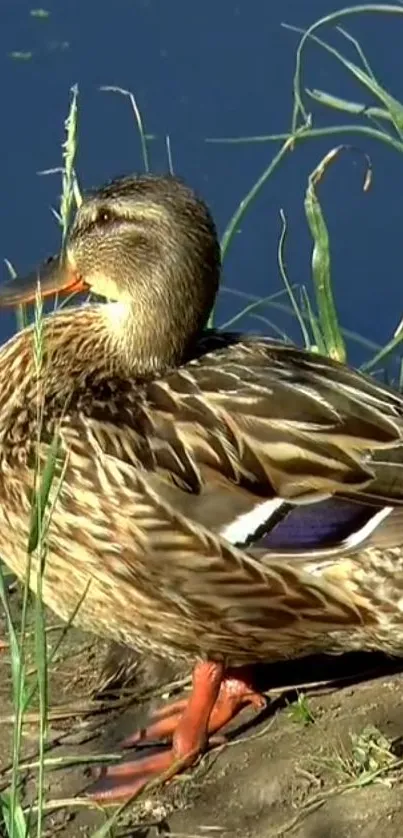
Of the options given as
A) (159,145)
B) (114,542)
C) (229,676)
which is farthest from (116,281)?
(159,145)

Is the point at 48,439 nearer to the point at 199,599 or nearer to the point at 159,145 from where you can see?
the point at 199,599

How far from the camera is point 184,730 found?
376cm

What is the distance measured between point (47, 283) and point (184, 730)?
105cm

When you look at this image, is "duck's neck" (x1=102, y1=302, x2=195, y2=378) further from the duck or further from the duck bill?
the duck bill

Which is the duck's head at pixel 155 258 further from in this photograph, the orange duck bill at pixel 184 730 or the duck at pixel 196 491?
the orange duck bill at pixel 184 730

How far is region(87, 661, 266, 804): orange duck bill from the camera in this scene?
367 cm

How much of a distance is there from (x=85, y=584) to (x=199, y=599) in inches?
9.2

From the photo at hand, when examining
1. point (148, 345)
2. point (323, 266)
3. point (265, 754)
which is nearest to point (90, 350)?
point (148, 345)

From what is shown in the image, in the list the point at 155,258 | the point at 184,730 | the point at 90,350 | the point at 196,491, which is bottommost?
the point at 184,730

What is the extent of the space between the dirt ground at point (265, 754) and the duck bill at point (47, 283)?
83 centimetres

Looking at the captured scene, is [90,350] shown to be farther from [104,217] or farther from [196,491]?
[196,491]

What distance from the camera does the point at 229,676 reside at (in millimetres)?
3982

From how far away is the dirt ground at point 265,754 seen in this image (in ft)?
11.1

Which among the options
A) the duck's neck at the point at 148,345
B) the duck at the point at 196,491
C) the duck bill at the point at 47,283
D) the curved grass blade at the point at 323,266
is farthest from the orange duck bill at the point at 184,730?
the curved grass blade at the point at 323,266
